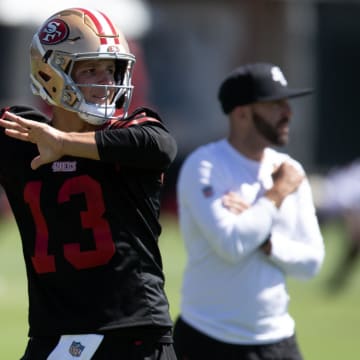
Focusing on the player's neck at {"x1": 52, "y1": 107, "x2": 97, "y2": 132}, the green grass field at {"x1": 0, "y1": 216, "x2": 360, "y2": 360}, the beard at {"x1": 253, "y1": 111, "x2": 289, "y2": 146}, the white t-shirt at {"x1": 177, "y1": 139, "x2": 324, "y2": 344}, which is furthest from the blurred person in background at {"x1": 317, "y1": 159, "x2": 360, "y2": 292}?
the player's neck at {"x1": 52, "y1": 107, "x2": 97, "y2": 132}

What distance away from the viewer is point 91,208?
4801 mm

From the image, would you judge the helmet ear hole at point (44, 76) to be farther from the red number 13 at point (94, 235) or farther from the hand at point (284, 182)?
the hand at point (284, 182)

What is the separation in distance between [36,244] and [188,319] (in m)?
1.60

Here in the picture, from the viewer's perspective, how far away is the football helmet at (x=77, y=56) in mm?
4898

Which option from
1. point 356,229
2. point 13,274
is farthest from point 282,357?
point 13,274

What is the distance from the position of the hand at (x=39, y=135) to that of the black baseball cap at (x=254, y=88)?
6.58 ft

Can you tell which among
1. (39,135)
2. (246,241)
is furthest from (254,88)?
(39,135)

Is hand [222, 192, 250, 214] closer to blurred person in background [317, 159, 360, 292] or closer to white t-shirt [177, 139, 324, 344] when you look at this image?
white t-shirt [177, 139, 324, 344]

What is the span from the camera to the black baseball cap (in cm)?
655

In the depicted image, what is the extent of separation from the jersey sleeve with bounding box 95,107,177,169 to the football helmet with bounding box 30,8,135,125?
10 cm

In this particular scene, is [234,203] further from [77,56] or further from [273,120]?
[77,56]

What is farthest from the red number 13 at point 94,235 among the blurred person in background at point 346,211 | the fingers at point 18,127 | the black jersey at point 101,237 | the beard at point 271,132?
the blurred person in background at point 346,211

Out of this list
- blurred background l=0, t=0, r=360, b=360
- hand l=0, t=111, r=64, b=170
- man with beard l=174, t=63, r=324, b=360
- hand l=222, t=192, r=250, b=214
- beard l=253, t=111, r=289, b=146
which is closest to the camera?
hand l=0, t=111, r=64, b=170

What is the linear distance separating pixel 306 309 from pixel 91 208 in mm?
8477
